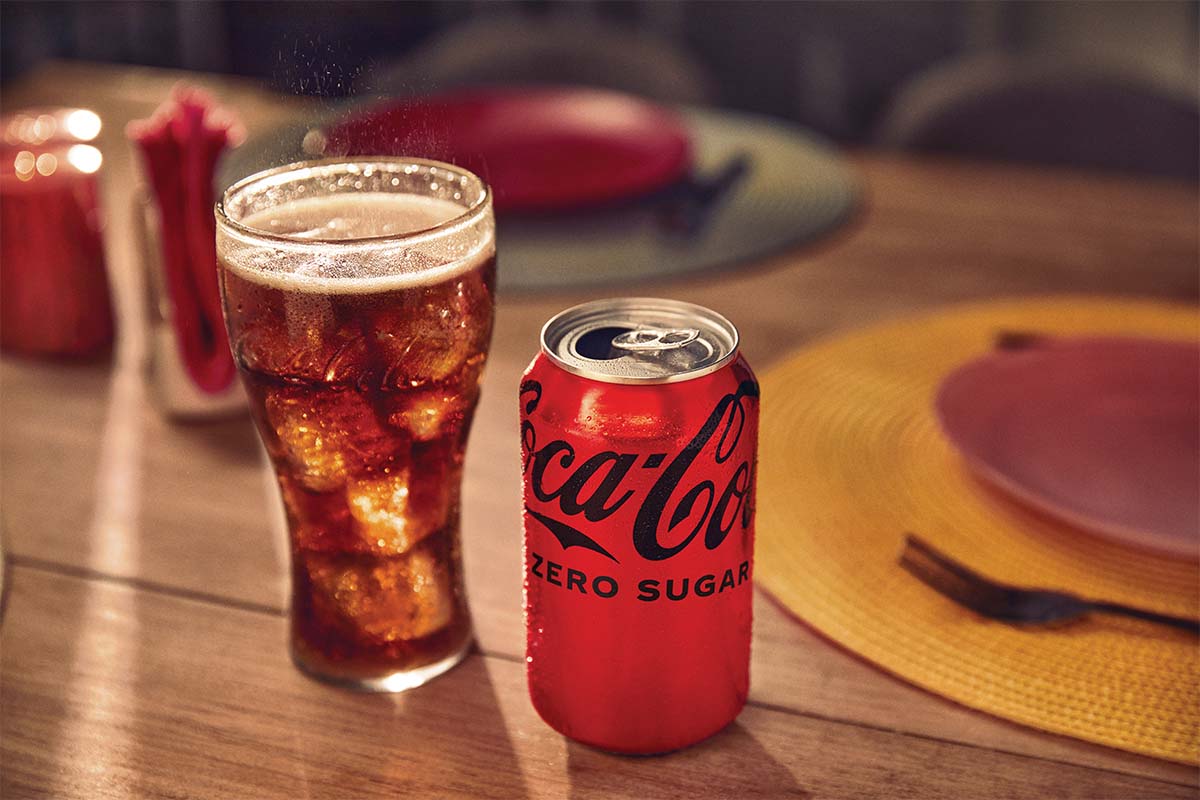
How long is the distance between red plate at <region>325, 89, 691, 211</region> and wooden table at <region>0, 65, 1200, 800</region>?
0.76 feet

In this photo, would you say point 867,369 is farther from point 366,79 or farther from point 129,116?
point 129,116

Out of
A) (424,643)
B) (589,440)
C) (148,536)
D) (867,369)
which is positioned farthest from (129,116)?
(589,440)

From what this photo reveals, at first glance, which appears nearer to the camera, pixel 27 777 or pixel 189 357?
pixel 27 777

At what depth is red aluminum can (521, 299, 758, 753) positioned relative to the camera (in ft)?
1.88

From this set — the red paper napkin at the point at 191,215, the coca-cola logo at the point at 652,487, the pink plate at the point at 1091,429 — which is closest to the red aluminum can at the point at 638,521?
the coca-cola logo at the point at 652,487

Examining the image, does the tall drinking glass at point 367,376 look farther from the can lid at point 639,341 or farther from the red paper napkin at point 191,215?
the red paper napkin at point 191,215

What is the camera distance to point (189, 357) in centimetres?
99

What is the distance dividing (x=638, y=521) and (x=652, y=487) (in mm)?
19

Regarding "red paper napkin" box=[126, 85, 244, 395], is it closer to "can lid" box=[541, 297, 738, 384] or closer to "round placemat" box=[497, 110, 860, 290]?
"round placemat" box=[497, 110, 860, 290]

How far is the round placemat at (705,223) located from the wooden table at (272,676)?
0.06 metres

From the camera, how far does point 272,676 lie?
0.72 m

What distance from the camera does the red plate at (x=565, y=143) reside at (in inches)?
54.6

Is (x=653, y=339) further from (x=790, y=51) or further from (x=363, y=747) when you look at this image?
(x=790, y=51)

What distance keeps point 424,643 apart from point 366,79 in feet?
1.02
